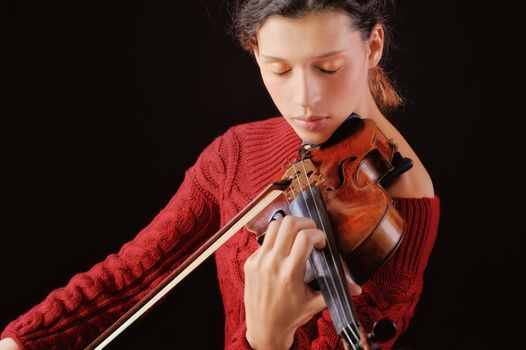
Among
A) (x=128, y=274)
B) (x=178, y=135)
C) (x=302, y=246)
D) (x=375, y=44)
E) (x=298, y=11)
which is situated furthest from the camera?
(x=178, y=135)

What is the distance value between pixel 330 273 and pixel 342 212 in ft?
0.33

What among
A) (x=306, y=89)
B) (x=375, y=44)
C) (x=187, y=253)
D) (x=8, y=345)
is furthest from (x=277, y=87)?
(x=8, y=345)

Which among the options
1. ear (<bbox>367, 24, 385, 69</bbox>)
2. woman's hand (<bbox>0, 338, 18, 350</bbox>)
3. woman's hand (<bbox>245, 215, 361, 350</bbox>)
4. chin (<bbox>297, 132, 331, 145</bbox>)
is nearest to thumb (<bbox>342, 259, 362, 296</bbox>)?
woman's hand (<bbox>245, 215, 361, 350</bbox>)

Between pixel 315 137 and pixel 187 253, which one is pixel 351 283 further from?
pixel 187 253

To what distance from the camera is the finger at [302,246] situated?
0.91 meters

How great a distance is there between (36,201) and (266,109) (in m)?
0.60

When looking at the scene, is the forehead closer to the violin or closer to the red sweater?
the violin

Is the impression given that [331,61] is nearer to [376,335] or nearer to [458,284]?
[376,335]

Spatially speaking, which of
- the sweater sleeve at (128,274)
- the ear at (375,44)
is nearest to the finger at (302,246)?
the ear at (375,44)

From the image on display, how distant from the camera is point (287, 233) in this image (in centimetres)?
93

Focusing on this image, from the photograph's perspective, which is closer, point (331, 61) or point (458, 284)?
point (331, 61)

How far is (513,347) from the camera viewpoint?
5.43 ft

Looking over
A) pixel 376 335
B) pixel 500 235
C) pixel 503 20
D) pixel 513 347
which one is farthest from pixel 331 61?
pixel 513 347

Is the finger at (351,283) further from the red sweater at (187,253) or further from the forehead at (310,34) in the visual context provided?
the forehead at (310,34)
